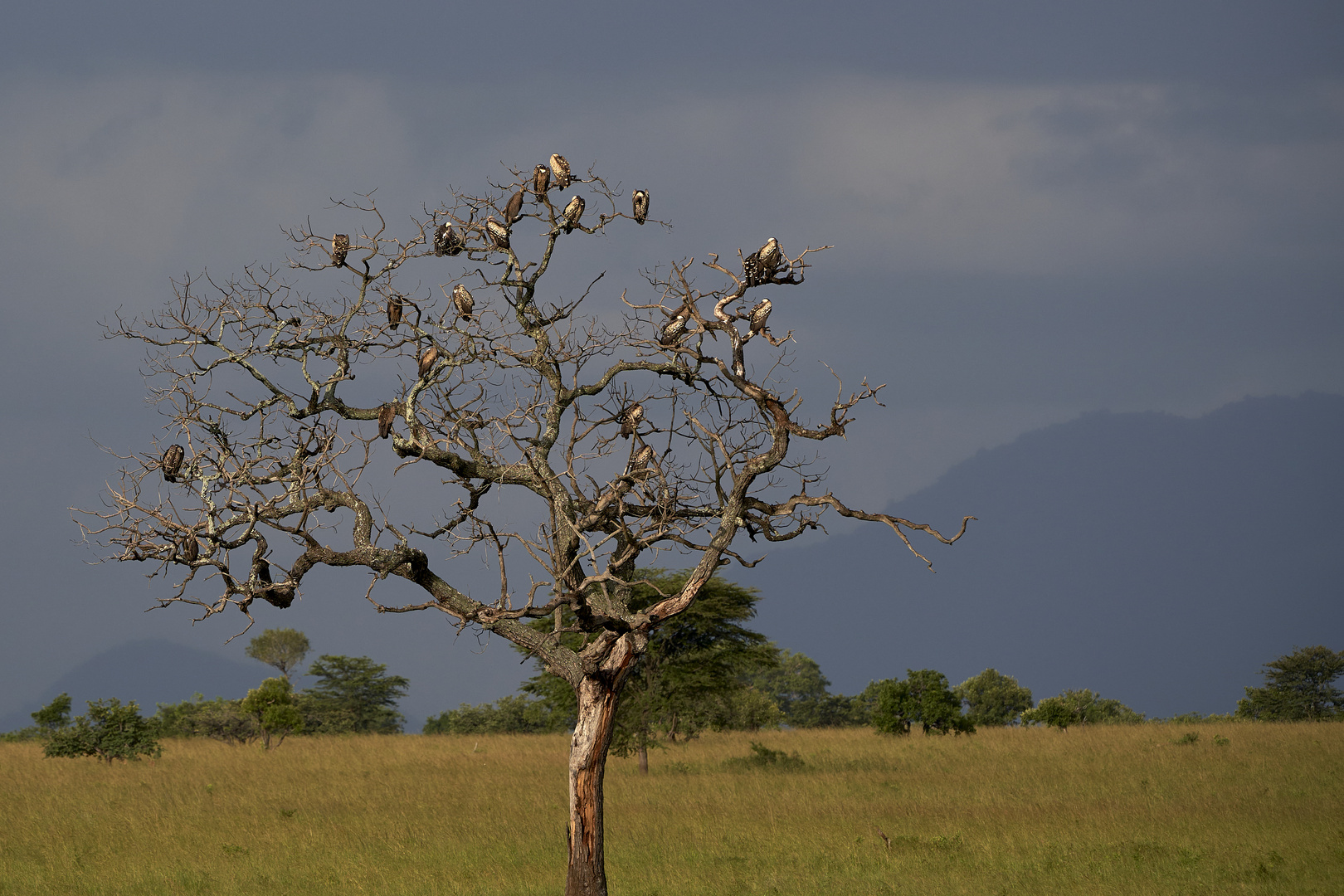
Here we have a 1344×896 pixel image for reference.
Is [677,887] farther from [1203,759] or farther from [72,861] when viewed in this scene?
[1203,759]

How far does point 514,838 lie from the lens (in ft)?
57.1

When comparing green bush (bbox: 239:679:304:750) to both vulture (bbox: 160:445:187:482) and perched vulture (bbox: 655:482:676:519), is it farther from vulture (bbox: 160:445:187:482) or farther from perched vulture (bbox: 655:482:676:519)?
perched vulture (bbox: 655:482:676:519)

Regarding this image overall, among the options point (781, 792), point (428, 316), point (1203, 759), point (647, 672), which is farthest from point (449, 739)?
point (428, 316)

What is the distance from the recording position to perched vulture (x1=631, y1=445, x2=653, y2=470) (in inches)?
470

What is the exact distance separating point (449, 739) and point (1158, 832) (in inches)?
881

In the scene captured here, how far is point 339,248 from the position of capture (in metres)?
12.4

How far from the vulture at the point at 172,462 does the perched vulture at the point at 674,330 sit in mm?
4959

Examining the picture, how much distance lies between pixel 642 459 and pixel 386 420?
2500mm

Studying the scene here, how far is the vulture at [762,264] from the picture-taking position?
37.8 ft

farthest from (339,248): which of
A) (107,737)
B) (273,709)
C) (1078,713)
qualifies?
(1078,713)

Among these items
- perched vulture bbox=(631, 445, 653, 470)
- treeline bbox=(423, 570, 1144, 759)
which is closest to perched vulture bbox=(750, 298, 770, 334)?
perched vulture bbox=(631, 445, 653, 470)

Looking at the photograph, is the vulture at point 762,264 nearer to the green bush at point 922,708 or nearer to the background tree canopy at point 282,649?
the green bush at point 922,708

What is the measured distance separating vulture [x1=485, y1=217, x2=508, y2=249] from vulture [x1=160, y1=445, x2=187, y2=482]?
379 cm

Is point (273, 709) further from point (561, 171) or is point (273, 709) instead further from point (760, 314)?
point (760, 314)
